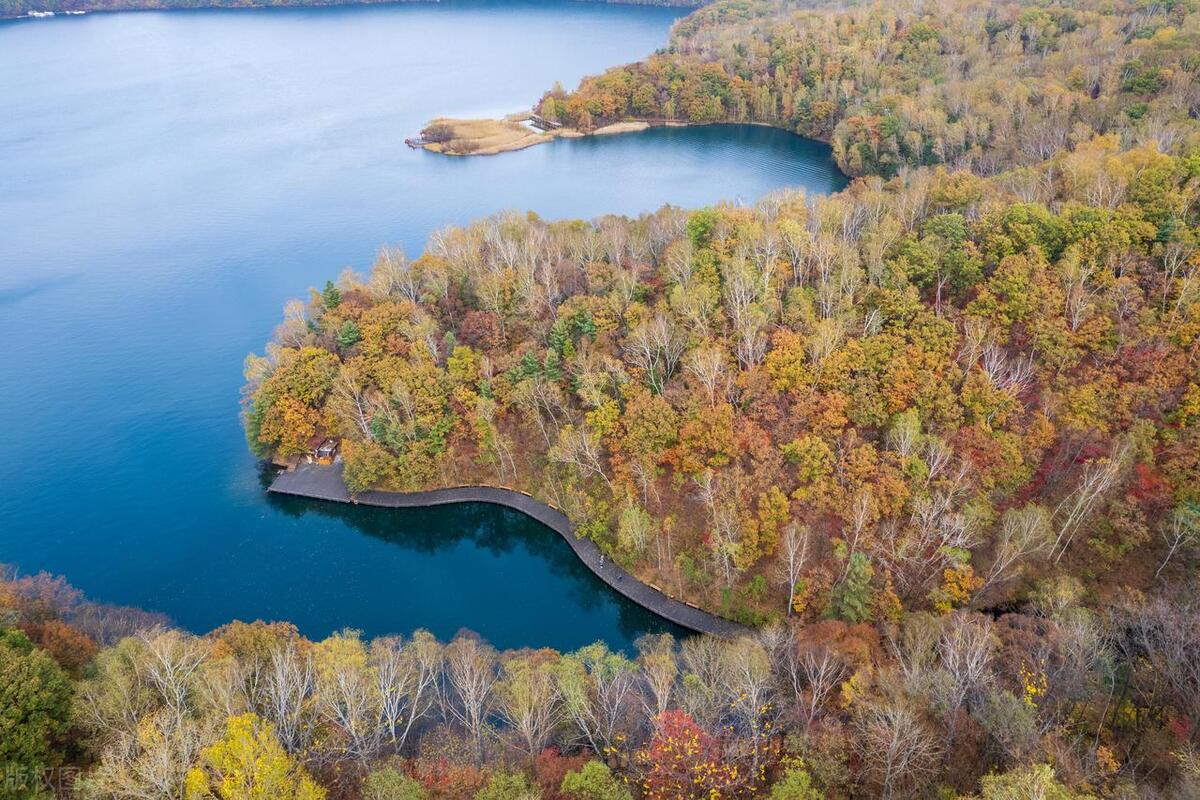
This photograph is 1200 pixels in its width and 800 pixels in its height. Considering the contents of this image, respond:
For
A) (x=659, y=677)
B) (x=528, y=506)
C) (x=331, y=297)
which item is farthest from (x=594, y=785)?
(x=331, y=297)

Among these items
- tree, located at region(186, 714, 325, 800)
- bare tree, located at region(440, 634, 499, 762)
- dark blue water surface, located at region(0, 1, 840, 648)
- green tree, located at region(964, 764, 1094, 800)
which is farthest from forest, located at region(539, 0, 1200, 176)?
tree, located at region(186, 714, 325, 800)

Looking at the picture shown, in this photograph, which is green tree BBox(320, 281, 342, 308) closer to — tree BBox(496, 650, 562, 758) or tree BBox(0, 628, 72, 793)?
tree BBox(0, 628, 72, 793)

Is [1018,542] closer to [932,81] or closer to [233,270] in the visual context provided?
[233,270]

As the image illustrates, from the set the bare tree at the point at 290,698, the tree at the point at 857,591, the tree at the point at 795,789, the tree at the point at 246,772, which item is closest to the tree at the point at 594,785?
the tree at the point at 795,789

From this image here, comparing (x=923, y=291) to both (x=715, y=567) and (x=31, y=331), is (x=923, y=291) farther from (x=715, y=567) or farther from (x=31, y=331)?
(x=31, y=331)

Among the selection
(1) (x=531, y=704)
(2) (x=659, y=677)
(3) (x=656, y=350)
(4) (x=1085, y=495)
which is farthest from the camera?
(3) (x=656, y=350)

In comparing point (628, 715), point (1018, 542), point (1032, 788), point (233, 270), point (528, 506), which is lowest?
point (528, 506)

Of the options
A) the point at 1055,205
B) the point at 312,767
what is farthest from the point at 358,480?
the point at 1055,205
